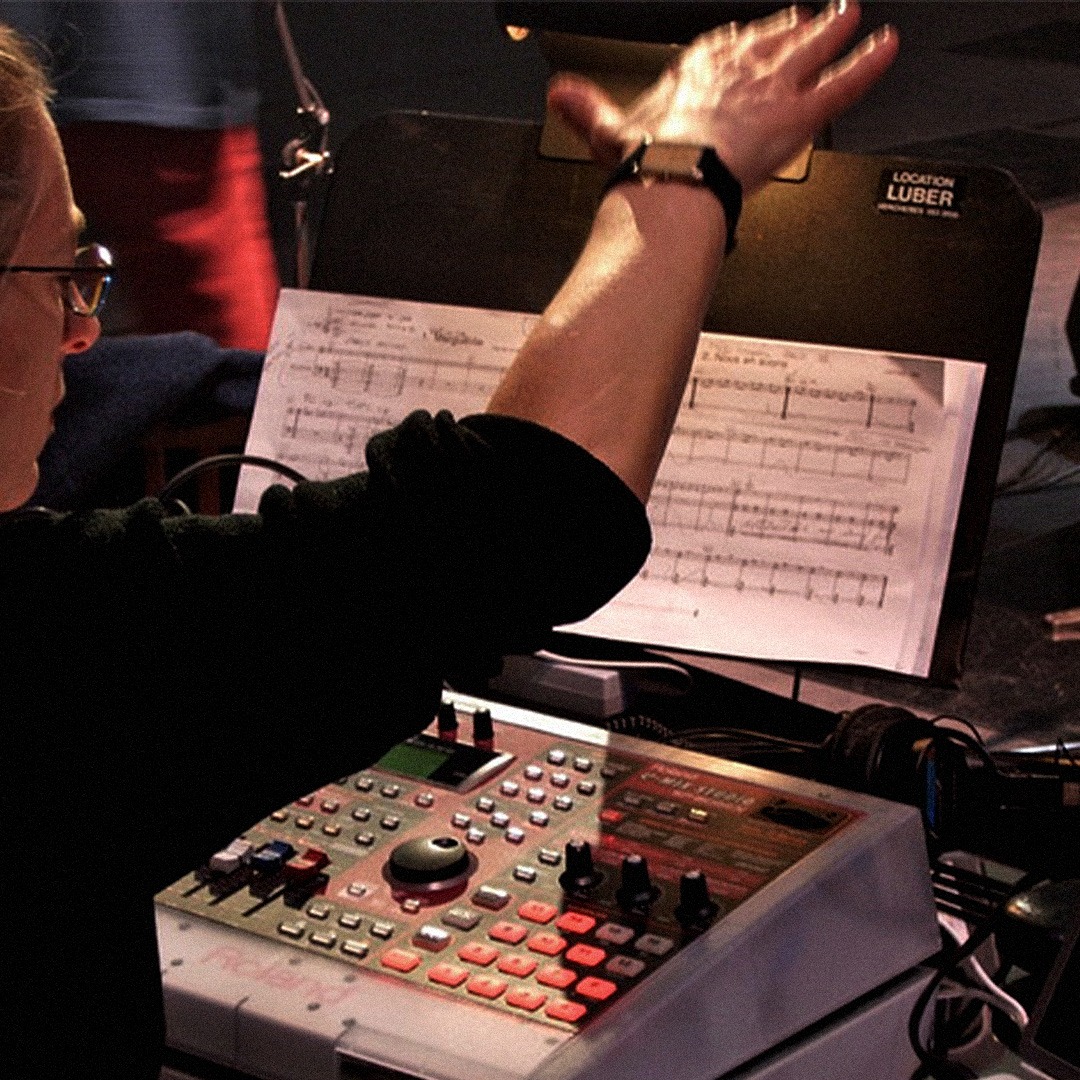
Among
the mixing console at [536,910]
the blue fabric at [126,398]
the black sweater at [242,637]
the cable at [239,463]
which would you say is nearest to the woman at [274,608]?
the black sweater at [242,637]

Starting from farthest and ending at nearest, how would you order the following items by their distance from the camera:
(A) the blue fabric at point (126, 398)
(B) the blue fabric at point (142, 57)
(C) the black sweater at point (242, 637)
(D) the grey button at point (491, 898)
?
1. (B) the blue fabric at point (142, 57)
2. (A) the blue fabric at point (126, 398)
3. (D) the grey button at point (491, 898)
4. (C) the black sweater at point (242, 637)

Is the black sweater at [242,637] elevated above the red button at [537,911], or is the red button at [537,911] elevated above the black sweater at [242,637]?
the black sweater at [242,637]

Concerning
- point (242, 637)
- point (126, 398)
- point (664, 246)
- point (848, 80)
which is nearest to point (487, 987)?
point (242, 637)

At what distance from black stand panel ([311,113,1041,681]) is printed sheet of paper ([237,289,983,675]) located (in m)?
0.02

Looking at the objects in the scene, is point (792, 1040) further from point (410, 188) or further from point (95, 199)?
point (95, 199)

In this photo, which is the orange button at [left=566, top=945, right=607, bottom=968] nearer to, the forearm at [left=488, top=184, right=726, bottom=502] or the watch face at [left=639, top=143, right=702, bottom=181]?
the forearm at [left=488, top=184, right=726, bottom=502]

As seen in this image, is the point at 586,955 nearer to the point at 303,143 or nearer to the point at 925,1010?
the point at 925,1010

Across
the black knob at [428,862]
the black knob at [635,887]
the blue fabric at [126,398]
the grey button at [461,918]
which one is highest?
the blue fabric at [126,398]

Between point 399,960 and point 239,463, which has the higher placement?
point 239,463

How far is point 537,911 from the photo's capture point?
102 centimetres

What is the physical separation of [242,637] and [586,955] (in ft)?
0.92

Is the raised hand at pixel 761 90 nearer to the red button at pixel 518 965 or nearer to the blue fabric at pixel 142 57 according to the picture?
the red button at pixel 518 965

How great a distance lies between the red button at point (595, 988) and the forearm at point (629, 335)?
0.26 m

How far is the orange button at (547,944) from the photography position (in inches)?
38.8
